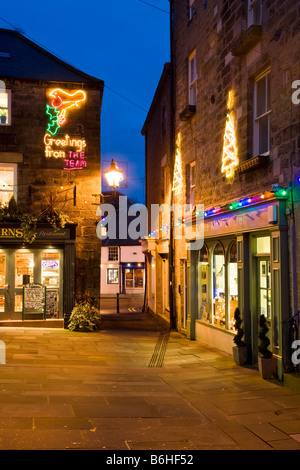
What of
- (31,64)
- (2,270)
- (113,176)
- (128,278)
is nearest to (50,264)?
(2,270)

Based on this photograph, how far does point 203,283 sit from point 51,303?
5.34 m

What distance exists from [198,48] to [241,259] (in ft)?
23.1

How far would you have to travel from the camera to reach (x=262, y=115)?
10352 mm

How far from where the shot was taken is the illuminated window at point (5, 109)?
16.8 metres

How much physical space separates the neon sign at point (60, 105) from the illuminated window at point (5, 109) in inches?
52.8

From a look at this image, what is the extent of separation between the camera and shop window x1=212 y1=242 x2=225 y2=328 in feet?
41.6

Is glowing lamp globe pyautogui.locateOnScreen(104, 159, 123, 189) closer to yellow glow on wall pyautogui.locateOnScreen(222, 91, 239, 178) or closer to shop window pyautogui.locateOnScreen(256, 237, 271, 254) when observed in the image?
yellow glow on wall pyautogui.locateOnScreen(222, 91, 239, 178)

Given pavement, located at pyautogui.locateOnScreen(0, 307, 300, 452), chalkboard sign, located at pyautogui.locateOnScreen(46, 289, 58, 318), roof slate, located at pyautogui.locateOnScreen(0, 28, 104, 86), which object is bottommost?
pavement, located at pyautogui.locateOnScreen(0, 307, 300, 452)

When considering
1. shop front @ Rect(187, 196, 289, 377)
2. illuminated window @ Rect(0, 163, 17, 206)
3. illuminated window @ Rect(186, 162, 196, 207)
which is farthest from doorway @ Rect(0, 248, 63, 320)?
illuminated window @ Rect(186, 162, 196, 207)

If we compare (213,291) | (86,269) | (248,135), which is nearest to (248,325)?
(213,291)

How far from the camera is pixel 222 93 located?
1237cm

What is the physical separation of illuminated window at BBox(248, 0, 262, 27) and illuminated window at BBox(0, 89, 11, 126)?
920 centimetres

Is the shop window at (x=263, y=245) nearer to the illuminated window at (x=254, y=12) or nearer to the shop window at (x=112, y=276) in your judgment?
the illuminated window at (x=254, y=12)

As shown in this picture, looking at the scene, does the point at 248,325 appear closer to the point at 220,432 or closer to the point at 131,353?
the point at 131,353
